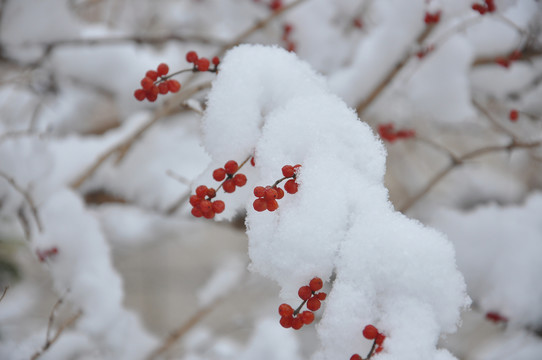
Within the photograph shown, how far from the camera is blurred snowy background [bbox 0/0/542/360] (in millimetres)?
1369

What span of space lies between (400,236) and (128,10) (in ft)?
12.2

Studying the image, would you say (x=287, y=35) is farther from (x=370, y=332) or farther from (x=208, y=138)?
(x=370, y=332)

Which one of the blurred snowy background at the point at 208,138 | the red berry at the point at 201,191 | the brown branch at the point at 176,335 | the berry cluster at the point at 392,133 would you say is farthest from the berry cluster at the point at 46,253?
the berry cluster at the point at 392,133

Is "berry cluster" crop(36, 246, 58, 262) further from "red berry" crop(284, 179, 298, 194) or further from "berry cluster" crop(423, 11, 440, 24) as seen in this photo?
"berry cluster" crop(423, 11, 440, 24)

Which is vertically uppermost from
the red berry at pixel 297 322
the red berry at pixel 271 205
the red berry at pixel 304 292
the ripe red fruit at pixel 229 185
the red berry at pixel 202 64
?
the red berry at pixel 202 64

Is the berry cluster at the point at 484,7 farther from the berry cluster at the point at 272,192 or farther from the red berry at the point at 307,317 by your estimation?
the red berry at the point at 307,317

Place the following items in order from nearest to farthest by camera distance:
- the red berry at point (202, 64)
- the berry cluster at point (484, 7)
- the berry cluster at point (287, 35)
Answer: the red berry at point (202, 64), the berry cluster at point (484, 7), the berry cluster at point (287, 35)

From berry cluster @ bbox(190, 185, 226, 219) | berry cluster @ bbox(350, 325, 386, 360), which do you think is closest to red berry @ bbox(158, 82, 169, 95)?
berry cluster @ bbox(190, 185, 226, 219)

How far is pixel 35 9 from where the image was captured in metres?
1.81

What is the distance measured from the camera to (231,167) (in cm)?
74

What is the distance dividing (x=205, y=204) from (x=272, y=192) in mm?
141

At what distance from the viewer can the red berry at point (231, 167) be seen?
2.43ft

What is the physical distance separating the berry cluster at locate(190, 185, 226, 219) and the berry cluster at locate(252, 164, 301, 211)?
0.33ft

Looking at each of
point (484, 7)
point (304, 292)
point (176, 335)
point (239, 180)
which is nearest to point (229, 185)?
point (239, 180)
